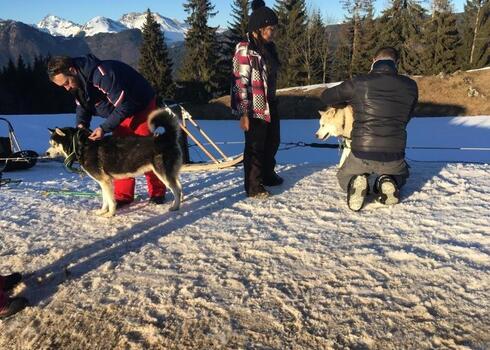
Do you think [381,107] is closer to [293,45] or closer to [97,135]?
[97,135]

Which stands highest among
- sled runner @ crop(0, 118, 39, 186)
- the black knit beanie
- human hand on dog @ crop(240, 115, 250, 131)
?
the black knit beanie

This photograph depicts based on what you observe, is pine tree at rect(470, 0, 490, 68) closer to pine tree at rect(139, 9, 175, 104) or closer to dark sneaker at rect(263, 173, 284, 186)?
pine tree at rect(139, 9, 175, 104)

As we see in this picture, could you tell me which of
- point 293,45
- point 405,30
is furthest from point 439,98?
point 405,30

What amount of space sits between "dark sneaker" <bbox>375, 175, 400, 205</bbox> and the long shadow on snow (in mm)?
1440

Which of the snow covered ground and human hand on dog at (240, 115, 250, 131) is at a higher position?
human hand on dog at (240, 115, 250, 131)

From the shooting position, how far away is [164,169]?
4.17 m

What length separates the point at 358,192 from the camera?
4.08 meters

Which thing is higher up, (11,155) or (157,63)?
(157,63)

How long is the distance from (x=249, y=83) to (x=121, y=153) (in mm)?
1487

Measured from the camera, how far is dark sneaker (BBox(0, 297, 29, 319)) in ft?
8.37

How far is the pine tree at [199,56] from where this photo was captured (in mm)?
37406

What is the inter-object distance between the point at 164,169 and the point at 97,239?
0.93m

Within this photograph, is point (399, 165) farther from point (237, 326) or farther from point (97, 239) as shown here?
point (97, 239)

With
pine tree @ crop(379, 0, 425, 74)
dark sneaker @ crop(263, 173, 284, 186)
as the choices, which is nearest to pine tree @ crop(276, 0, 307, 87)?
pine tree @ crop(379, 0, 425, 74)
